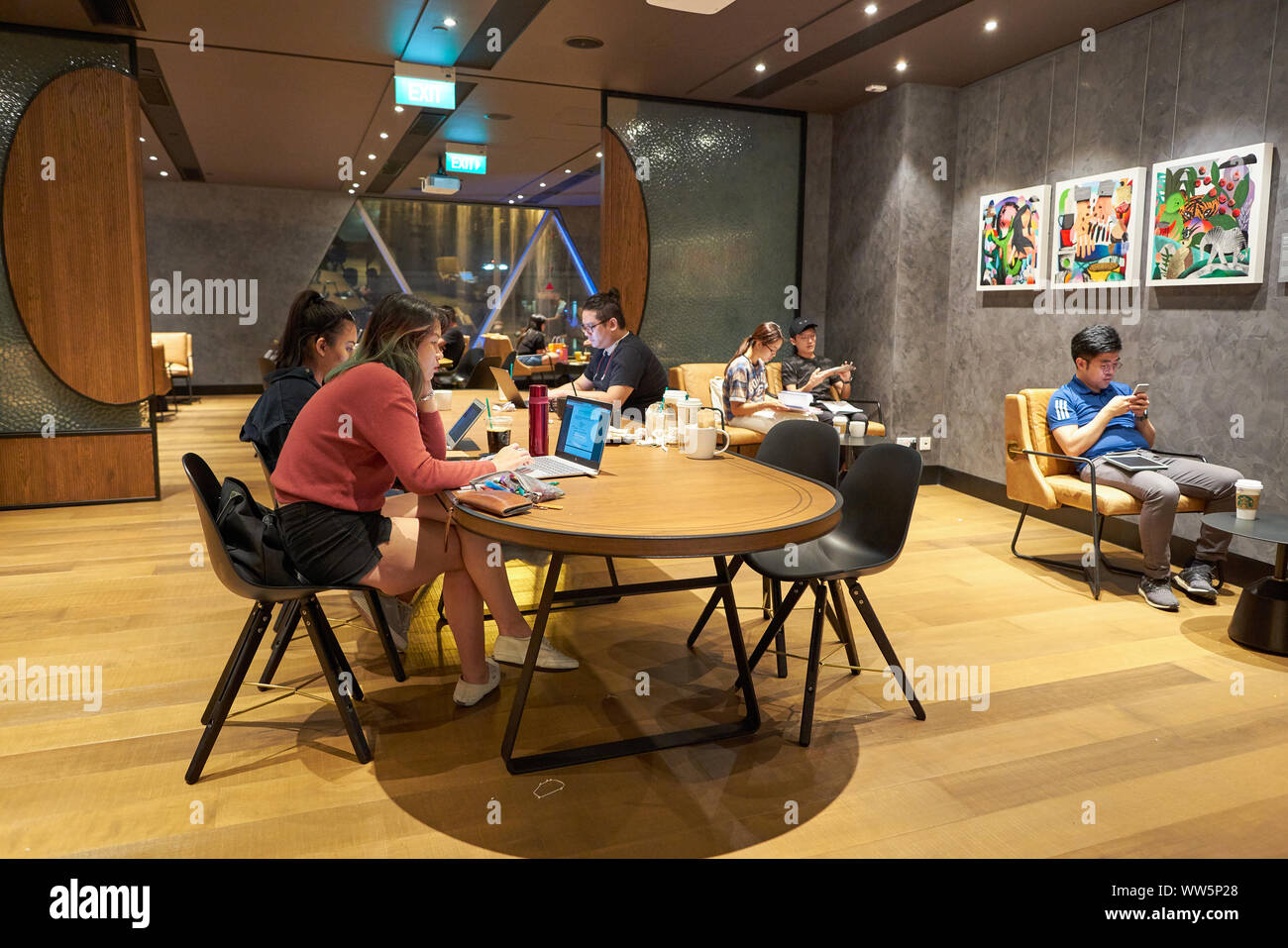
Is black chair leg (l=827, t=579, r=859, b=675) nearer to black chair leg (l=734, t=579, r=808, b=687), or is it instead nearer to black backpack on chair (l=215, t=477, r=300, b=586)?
black chair leg (l=734, t=579, r=808, b=687)

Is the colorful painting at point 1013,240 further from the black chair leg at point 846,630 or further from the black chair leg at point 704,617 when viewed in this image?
the black chair leg at point 704,617

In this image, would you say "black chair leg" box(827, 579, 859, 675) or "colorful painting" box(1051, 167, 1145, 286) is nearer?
"black chair leg" box(827, 579, 859, 675)

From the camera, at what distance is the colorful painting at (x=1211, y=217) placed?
14.8 feet

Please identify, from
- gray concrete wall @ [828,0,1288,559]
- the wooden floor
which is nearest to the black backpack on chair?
the wooden floor

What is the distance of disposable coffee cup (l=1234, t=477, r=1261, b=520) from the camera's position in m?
3.79

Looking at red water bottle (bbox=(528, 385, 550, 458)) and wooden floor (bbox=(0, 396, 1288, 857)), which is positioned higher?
red water bottle (bbox=(528, 385, 550, 458))

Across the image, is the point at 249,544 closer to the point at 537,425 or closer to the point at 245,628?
the point at 245,628

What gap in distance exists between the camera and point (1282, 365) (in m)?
4.46

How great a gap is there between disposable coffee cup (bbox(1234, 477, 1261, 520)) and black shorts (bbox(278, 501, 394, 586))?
3.58m

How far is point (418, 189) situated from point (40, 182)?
339 inches

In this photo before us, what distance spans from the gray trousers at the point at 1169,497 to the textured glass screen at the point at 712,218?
3.68 meters

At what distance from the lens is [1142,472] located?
4492mm

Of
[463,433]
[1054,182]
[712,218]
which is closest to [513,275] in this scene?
[712,218]
